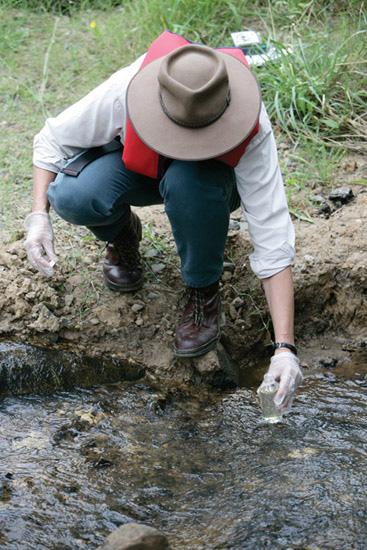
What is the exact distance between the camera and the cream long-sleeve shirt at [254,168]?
245 cm

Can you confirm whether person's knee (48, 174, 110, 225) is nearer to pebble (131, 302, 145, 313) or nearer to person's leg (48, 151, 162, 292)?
person's leg (48, 151, 162, 292)

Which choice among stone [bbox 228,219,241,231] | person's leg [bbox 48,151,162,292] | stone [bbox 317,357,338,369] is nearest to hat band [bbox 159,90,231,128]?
person's leg [bbox 48,151,162,292]

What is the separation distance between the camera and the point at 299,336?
3.18 meters

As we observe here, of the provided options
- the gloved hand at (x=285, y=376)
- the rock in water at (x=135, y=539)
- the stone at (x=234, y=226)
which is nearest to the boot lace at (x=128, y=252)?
the stone at (x=234, y=226)

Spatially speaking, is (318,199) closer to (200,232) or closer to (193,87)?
(200,232)

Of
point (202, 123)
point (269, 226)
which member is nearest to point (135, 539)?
point (269, 226)

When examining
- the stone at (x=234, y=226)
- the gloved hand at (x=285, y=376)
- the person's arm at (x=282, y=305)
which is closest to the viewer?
the gloved hand at (x=285, y=376)

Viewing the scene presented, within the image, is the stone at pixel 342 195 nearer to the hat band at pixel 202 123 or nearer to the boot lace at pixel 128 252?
the boot lace at pixel 128 252

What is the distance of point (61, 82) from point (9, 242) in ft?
5.26

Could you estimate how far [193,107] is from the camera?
2236 millimetres

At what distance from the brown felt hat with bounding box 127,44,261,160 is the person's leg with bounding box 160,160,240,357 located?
0.20 m

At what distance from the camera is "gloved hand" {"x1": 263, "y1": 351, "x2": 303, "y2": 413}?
2.28 metres

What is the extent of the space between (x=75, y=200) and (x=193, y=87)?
644mm

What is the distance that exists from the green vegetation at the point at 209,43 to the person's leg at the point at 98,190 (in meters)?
0.73
